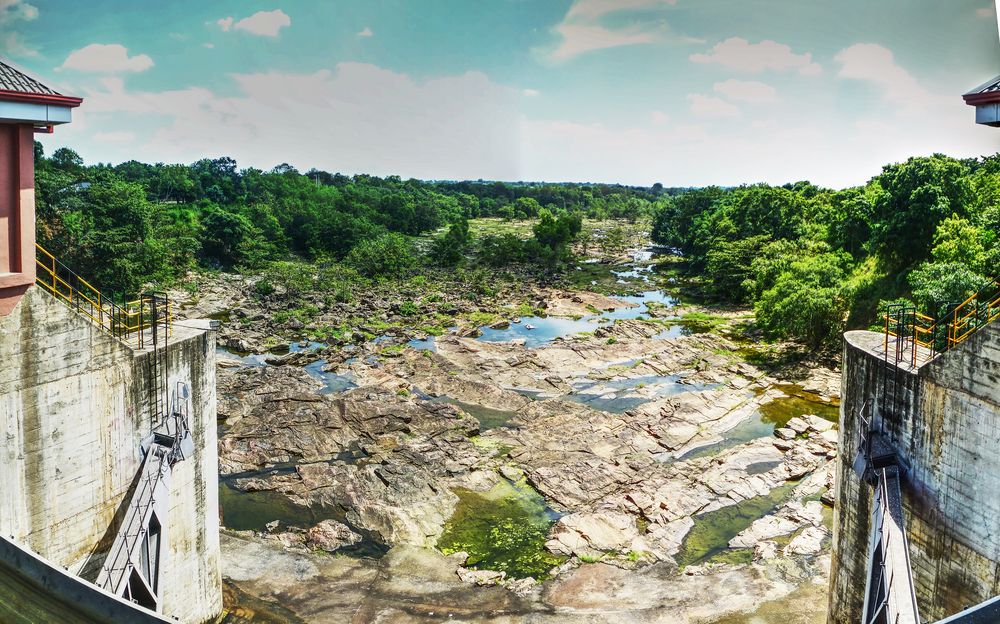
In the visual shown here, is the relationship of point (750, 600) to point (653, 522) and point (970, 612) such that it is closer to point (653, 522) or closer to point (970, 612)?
point (653, 522)

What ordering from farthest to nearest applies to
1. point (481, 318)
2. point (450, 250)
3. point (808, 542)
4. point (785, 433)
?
point (450, 250) < point (481, 318) < point (785, 433) < point (808, 542)

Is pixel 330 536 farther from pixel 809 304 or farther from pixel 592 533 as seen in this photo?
pixel 809 304

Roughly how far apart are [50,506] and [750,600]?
15281 mm

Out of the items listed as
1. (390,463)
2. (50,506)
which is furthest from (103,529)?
(390,463)

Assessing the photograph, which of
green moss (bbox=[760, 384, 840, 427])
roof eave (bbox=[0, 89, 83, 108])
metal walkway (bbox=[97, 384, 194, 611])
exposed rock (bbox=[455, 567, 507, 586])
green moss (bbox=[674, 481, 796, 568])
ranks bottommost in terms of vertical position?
exposed rock (bbox=[455, 567, 507, 586])

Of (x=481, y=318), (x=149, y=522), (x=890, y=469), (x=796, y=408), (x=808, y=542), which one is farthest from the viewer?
(x=481, y=318)

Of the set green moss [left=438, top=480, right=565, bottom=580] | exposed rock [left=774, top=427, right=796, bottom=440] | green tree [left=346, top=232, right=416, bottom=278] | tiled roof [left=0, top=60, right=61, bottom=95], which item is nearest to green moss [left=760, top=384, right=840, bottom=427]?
exposed rock [left=774, top=427, right=796, bottom=440]

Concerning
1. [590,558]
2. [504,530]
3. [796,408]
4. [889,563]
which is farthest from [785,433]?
[889,563]

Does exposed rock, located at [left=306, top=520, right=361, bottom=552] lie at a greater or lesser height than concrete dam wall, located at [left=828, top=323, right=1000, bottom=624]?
lesser

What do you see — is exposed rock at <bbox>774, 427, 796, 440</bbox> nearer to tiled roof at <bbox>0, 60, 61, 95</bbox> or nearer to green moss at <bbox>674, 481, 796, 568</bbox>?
green moss at <bbox>674, 481, 796, 568</bbox>

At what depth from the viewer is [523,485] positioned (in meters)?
23.7

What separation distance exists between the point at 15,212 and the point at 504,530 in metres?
15.2

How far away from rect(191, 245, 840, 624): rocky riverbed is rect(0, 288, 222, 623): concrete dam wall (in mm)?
3578

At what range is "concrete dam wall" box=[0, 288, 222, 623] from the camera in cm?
1091
